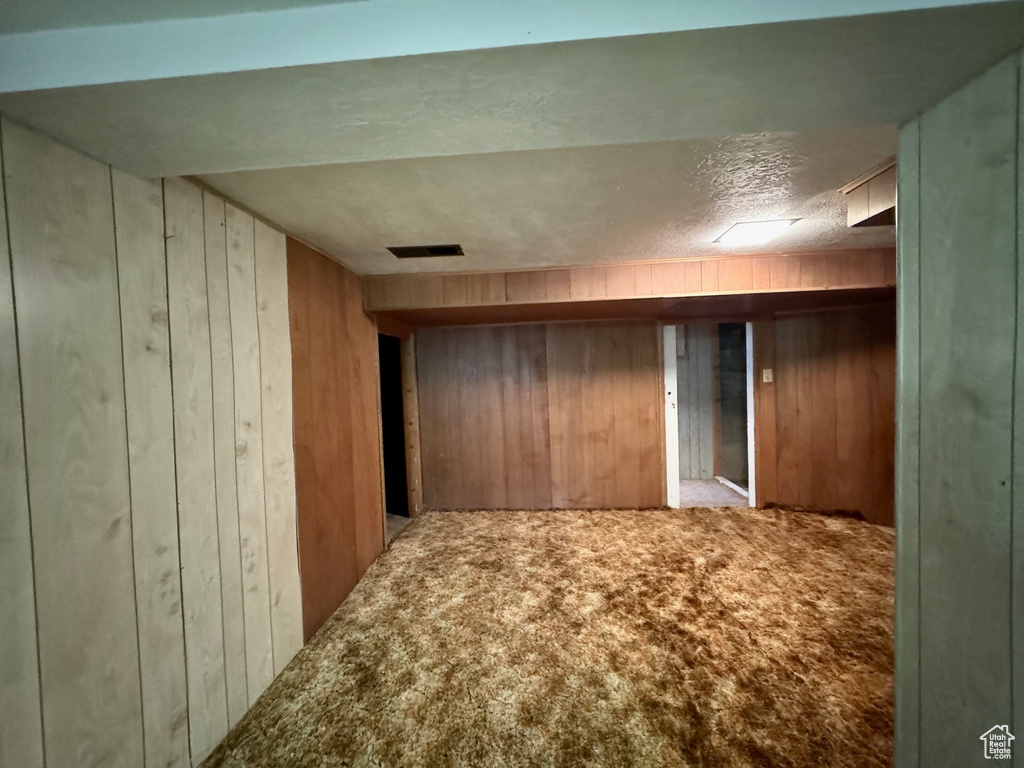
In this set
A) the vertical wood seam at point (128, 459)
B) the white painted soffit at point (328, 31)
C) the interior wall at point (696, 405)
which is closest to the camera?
the white painted soffit at point (328, 31)

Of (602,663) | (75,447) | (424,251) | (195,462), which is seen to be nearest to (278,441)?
(195,462)

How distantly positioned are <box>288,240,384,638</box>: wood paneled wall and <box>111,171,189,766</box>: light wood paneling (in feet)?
2.07

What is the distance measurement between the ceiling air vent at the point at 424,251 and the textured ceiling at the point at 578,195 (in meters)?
0.08

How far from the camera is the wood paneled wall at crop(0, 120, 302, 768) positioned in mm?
872

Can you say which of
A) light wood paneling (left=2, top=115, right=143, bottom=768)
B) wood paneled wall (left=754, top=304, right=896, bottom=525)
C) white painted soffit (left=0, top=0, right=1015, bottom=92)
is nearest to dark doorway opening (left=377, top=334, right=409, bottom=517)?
light wood paneling (left=2, top=115, right=143, bottom=768)

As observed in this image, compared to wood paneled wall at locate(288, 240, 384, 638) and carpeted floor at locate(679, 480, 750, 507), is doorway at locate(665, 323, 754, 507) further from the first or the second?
wood paneled wall at locate(288, 240, 384, 638)

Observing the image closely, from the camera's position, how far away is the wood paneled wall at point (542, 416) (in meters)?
3.67

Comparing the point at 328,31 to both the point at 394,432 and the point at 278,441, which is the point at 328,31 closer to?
the point at 278,441

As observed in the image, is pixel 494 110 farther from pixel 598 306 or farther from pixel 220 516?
pixel 598 306

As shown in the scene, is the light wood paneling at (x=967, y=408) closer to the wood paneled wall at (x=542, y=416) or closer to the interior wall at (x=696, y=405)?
the wood paneled wall at (x=542, y=416)

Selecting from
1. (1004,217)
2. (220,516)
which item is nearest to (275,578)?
(220,516)

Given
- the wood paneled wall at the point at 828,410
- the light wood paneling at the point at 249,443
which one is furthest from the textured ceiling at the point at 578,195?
the wood paneled wall at the point at 828,410

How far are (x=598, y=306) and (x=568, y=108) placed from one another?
87.9 inches

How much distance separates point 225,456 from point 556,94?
5.28ft
